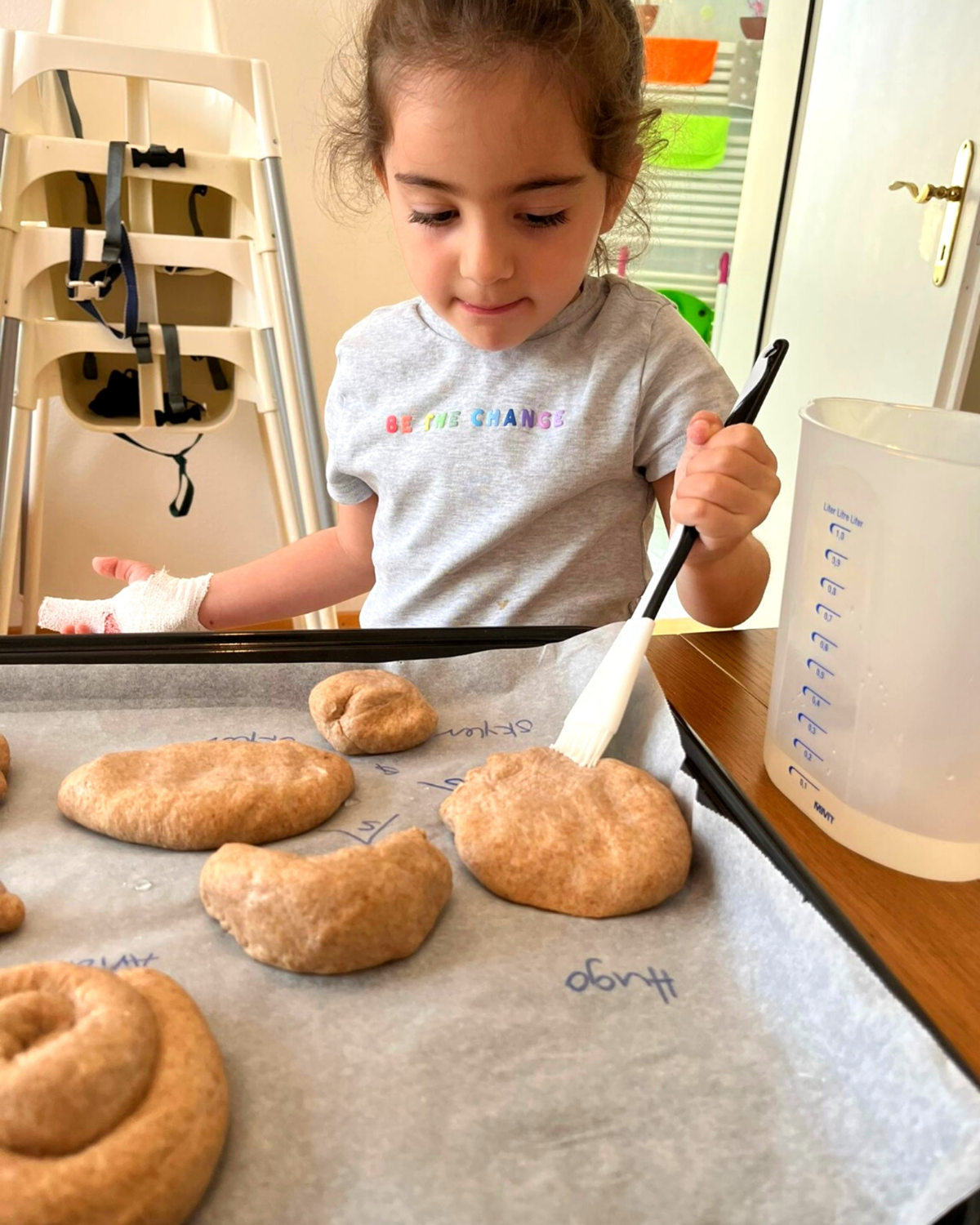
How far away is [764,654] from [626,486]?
24cm

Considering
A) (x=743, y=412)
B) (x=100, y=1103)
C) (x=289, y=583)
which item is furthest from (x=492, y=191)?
(x=100, y=1103)

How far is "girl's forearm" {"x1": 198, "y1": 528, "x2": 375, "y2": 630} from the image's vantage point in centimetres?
94

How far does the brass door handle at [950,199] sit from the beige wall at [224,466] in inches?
48.2

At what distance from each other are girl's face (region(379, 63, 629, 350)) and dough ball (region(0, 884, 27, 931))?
0.54 meters

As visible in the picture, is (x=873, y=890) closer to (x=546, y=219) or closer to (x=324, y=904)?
(x=324, y=904)

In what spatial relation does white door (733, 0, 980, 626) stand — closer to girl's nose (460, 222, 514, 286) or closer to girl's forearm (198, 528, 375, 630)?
girl's forearm (198, 528, 375, 630)

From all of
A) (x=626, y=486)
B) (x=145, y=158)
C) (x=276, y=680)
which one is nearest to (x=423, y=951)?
(x=276, y=680)

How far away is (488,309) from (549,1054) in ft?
2.00

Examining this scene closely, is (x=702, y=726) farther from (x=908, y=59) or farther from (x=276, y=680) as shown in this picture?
Result: (x=908, y=59)

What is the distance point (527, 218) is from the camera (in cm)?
72

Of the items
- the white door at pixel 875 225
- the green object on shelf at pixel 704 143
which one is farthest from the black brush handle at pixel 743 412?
the green object on shelf at pixel 704 143

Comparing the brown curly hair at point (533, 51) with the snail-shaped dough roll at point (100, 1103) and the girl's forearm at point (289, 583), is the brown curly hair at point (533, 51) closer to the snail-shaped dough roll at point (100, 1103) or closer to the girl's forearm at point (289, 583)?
the girl's forearm at point (289, 583)

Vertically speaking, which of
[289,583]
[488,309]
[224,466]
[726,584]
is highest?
[488,309]

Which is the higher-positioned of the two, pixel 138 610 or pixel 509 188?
pixel 509 188
